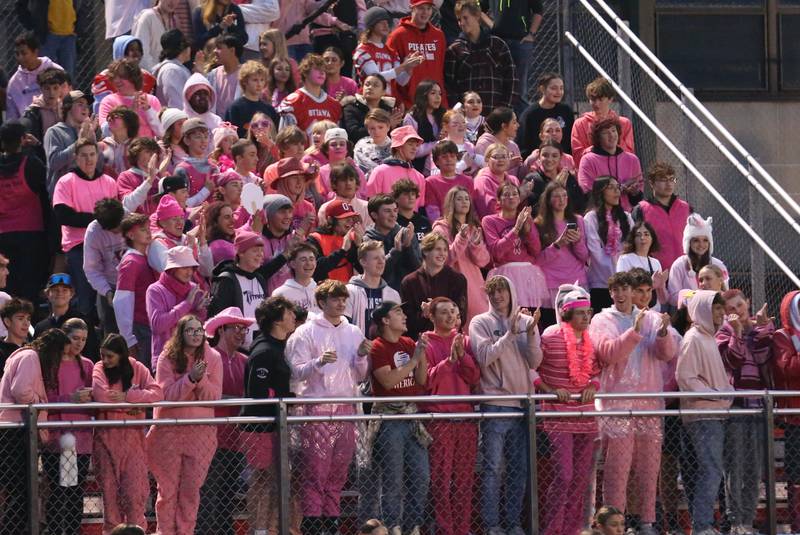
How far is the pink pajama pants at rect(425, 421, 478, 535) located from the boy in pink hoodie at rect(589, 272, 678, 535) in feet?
3.35

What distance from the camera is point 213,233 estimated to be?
50.9 feet

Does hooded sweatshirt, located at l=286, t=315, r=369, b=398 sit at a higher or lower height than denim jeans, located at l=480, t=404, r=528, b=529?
higher

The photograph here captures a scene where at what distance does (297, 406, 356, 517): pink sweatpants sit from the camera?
13211mm

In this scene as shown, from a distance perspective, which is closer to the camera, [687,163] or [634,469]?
[634,469]

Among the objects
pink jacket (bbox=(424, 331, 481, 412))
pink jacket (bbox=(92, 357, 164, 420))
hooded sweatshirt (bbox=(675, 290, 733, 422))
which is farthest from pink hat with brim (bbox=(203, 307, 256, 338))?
hooded sweatshirt (bbox=(675, 290, 733, 422))

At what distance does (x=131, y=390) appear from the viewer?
44.3ft

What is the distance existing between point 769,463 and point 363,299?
319 centimetres

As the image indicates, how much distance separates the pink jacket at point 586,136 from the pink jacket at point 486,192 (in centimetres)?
149

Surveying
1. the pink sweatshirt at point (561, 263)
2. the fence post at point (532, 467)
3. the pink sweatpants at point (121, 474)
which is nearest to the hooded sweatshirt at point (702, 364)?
the fence post at point (532, 467)

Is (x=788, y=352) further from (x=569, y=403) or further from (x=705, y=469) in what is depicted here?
(x=569, y=403)

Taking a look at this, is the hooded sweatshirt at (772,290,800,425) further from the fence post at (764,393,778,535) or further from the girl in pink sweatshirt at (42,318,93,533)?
the girl in pink sweatshirt at (42,318,93,533)

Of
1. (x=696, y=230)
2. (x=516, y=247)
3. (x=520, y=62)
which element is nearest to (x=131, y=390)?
(x=516, y=247)

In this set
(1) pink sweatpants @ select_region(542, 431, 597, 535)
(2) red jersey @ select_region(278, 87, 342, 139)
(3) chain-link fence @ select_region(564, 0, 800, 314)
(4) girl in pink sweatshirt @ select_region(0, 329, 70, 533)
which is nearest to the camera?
(4) girl in pink sweatshirt @ select_region(0, 329, 70, 533)

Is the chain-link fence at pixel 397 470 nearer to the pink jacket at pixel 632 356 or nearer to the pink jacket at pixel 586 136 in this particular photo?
the pink jacket at pixel 632 356
